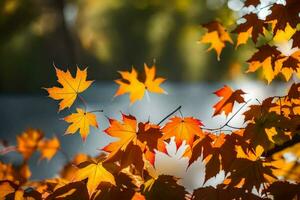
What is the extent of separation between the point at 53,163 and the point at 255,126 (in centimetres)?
430

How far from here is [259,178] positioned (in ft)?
3.91

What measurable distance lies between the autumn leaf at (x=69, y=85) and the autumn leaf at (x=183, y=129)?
0.98 feet

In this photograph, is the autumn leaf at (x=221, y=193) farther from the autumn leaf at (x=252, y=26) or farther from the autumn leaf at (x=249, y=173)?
the autumn leaf at (x=252, y=26)

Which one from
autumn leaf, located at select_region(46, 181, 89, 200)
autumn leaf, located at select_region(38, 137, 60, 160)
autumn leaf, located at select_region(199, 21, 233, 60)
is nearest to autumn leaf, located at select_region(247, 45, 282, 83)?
autumn leaf, located at select_region(199, 21, 233, 60)

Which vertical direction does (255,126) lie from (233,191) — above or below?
above

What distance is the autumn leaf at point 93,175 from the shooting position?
3.83ft

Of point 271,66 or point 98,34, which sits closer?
point 271,66

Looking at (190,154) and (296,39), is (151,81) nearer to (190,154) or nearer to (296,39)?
(190,154)

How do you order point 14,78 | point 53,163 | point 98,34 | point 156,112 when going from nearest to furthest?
point 53,163 → point 156,112 → point 14,78 → point 98,34

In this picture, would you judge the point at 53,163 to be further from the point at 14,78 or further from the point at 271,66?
the point at 14,78

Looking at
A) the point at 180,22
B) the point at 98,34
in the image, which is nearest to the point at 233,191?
Result: the point at 98,34

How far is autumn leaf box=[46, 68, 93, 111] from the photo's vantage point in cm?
132

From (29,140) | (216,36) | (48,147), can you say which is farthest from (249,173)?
(29,140)

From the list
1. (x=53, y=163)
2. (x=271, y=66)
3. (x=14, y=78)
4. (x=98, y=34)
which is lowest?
(x=53, y=163)
